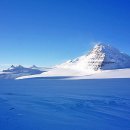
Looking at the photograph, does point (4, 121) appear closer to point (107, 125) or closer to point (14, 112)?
point (14, 112)

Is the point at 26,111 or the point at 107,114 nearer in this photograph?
the point at 107,114

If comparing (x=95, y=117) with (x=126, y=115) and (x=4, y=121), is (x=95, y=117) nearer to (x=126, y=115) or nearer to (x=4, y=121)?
(x=126, y=115)

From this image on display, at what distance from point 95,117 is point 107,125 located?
69.3 inches

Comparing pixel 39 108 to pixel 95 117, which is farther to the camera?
pixel 39 108

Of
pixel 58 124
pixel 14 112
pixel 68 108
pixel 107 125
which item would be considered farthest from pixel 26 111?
pixel 107 125

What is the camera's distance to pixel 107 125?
1169cm

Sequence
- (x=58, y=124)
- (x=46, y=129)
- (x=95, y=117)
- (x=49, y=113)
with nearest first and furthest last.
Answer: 1. (x=46, y=129)
2. (x=58, y=124)
3. (x=95, y=117)
4. (x=49, y=113)

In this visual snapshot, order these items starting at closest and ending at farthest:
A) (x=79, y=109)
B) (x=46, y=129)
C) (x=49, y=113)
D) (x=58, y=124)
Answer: (x=46, y=129) → (x=58, y=124) → (x=49, y=113) → (x=79, y=109)

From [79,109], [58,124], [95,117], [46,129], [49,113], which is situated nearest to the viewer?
[46,129]

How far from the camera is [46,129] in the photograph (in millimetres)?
11133

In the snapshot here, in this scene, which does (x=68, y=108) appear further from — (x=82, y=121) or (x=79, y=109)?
(x=82, y=121)

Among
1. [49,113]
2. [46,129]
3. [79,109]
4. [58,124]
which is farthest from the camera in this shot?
[79,109]

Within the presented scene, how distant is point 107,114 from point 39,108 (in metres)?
4.73

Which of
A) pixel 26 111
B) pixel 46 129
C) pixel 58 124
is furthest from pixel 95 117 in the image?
pixel 26 111
